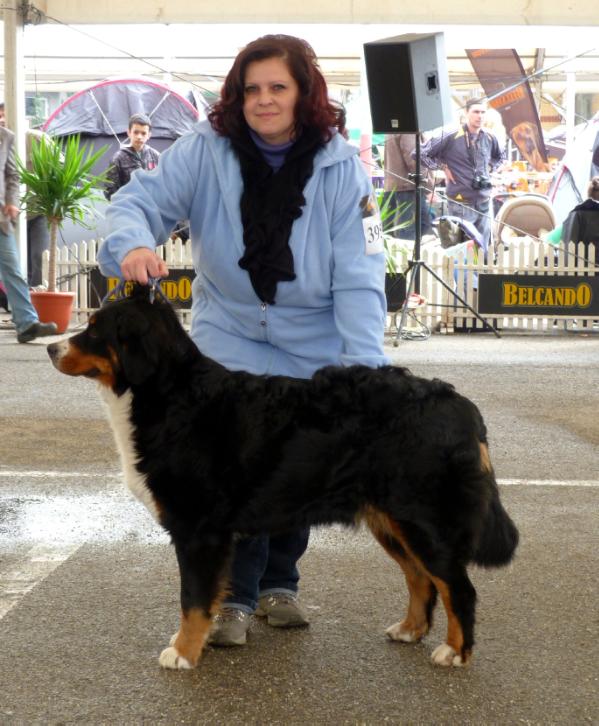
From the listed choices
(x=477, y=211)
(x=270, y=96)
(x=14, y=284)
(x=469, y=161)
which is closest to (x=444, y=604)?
(x=270, y=96)

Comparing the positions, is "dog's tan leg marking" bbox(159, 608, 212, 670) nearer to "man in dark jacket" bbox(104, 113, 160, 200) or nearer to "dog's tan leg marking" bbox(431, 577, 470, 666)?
"dog's tan leg marking" bbox(431, 577, 470, 666)

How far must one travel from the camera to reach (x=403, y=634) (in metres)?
3.21

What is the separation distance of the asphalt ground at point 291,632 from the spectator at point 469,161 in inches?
452

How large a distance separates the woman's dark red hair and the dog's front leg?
Answer: 1.30 metres

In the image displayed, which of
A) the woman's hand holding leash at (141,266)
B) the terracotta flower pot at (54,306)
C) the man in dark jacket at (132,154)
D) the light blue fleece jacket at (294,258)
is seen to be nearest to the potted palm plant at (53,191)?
the terracotta flower pot at (54,306)

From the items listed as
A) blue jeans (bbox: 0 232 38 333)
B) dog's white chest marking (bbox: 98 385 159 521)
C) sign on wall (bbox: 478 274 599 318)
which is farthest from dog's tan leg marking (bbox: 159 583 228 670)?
sign on wall (bbox: 478 274 599 318)

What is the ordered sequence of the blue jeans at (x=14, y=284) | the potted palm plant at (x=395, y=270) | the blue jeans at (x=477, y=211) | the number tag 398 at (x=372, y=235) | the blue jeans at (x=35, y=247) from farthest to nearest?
1. the blue jeans at (x=477, y=211)
2. the blue jeans at (x=35, y=247)
3. the potted palm plant at (x=395, y=270)
4. the blue jeans at (x=14, y=284)
5. the number tag 398 at (x=372, y=235)

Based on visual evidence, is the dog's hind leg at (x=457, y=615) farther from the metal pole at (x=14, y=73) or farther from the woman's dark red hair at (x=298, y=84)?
the metal pole at (x=14, y=73)

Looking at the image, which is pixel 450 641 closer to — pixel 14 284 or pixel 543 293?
pixel 14 284

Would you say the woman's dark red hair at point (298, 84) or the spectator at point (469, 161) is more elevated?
the spectator at point (469, 161)

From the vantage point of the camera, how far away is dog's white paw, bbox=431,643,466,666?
9.86 feet

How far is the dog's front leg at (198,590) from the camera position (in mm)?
2936

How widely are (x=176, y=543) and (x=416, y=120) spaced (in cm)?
986

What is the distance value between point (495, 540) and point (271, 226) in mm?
1176
